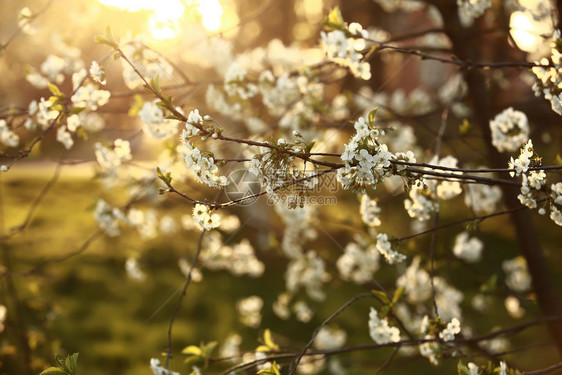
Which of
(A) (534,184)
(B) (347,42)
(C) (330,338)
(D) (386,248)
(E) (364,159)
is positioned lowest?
(C) (330,338)

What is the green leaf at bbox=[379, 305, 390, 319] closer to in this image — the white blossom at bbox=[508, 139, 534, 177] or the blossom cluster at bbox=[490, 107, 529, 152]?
the white blossom at bbox=[508, 139, 534, 177]

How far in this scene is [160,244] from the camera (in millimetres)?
8312

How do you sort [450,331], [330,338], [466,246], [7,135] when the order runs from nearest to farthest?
[450,331], [7,135], [466,246], [330,338]

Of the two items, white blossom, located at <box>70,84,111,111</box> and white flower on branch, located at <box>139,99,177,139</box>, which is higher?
white blossom, located at <box>70,84,111,111</box>

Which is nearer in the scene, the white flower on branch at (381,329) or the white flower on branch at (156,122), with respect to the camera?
the white flower on branch at (381,329)

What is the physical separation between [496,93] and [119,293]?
Result: 5178mm

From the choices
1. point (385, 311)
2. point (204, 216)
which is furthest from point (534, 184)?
point (204, 216)

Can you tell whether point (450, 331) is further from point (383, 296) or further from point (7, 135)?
point (7, 135)

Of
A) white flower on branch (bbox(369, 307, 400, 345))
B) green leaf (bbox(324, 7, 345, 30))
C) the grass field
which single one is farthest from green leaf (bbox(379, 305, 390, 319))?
green leaf (bbox(324, 7, 345, 30))

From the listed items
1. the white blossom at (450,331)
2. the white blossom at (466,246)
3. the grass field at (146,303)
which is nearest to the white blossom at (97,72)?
the grass field at (146,303)

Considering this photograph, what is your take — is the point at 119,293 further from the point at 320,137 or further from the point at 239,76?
the point at 239,76

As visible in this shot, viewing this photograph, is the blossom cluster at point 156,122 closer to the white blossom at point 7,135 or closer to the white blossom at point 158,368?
the white blossom at point 7,135

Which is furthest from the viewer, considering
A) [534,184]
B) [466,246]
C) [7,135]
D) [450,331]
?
[466,246]

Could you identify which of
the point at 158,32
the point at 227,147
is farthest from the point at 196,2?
the point at 227,147
